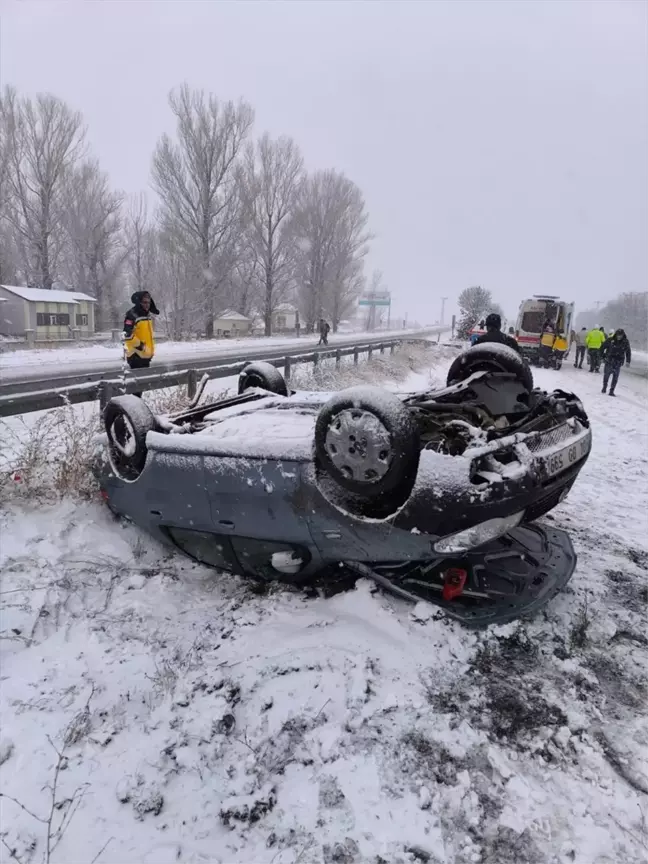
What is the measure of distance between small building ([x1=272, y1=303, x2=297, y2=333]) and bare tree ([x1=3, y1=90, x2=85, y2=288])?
14761 millimetres

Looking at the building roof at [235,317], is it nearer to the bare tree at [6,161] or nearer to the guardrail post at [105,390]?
the bare tree at [6,161]

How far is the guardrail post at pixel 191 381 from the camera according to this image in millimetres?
6172

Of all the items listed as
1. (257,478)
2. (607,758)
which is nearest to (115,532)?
(257,478)

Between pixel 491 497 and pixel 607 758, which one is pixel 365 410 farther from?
pixel 607 758

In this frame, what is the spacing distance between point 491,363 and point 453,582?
185 centimetres

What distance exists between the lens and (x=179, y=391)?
656 centimetres

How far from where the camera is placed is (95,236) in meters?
36.6

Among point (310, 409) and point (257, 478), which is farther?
point (310, 409)

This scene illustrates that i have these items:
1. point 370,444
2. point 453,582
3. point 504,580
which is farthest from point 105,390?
point 504,580

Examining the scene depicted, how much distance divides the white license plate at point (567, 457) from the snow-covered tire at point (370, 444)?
0.65 meters

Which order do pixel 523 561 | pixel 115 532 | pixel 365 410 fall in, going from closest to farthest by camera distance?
pixel 365 410, pixel 523 561, pixel 115 532

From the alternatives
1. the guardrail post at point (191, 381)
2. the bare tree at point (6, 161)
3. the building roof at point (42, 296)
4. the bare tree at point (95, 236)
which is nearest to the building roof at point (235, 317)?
the bare tree at point (95, 236)

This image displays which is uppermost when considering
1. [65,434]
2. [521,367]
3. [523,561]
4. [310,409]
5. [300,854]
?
[521,367]

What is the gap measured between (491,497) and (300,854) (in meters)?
1.48
